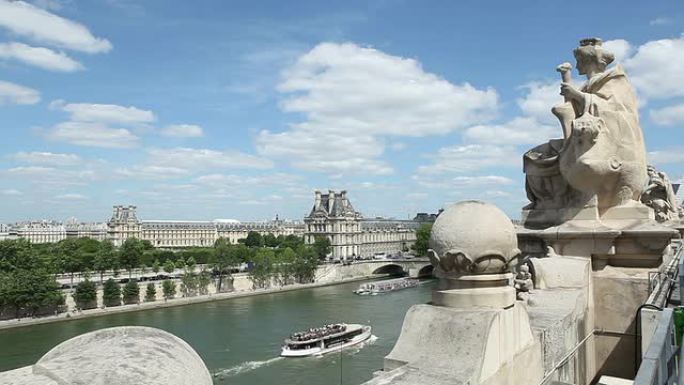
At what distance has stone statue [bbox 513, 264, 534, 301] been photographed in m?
4.90

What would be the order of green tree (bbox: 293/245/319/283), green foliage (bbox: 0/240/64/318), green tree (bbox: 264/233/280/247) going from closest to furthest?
green foliage (bbox: 0/240/64/318) < green tree (bbox: 293/245/319/283) < green tree (bbox: 264/233/280/247)

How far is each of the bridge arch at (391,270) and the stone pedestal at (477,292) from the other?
70.5 meters

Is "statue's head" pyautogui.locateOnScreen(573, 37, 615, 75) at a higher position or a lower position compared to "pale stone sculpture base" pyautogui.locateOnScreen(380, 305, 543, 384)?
higher

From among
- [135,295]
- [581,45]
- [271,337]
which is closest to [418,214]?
[135,295]

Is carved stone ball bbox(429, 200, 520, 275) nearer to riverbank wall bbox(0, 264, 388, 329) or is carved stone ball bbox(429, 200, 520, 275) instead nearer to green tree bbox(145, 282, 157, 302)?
riverbank wall bbox(0, 264, 388, 329)

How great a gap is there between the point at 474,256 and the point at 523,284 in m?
1.85

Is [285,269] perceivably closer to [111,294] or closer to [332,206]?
[111,294]

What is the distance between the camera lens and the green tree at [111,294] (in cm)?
4619

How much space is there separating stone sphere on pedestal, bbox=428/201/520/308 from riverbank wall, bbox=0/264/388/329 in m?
41.9

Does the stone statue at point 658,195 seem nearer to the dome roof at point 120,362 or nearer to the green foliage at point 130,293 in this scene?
the dome roof at point 120,362

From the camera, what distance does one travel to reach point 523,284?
4.95 meters

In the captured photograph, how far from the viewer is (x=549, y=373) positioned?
13.1ft

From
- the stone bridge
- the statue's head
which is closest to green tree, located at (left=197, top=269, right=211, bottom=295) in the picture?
the stone bridge

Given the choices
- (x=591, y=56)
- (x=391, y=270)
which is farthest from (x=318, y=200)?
(x=591, y=56)
